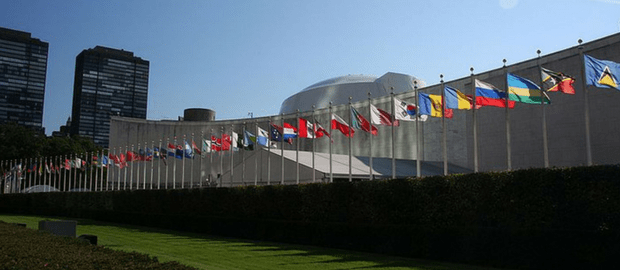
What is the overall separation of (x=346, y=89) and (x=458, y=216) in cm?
4995

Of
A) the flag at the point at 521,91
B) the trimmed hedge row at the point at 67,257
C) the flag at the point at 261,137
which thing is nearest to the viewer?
the trimmed hedge row at the point at 67,257

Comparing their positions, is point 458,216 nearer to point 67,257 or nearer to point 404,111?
point 404,111

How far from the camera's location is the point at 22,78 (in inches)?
6816

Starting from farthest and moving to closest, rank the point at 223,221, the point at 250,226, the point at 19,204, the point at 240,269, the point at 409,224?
the point at 19,204 < the point at 223,221 < the point at 250,226 < the point at 409,224 < the point at 240,269

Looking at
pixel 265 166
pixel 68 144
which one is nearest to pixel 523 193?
pixel 265 166

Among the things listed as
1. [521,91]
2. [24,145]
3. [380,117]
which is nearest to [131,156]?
[380,117]

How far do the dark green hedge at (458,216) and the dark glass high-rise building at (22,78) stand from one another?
157453mm

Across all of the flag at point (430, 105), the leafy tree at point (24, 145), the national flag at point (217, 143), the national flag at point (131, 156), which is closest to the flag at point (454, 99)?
the flag at point (430, 105)

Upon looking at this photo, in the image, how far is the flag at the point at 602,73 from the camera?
16188 mm

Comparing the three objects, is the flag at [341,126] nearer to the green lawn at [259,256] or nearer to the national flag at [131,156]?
the green lawn at [259,256]

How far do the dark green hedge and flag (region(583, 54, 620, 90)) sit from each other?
11.5 ft

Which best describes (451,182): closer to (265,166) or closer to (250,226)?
(250,226)

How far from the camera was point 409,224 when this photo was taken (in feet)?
60.6

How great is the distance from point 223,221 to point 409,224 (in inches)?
475
